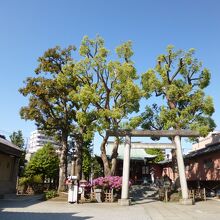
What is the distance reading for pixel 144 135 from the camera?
1886 cm

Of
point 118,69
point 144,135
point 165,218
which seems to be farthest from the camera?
point 118,69

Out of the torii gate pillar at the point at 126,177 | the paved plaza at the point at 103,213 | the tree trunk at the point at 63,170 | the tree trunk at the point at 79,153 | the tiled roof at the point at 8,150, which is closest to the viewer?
the paved plaza at the point at 103,213

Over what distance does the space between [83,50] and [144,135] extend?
846 centimetres

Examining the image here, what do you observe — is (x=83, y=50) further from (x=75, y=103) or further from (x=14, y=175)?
(x=14, y=175)

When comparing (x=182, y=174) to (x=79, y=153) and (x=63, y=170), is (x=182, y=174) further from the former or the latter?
(x=63, y=170)

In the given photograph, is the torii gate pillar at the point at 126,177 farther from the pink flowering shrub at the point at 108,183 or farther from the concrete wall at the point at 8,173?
the concrete wall at the point at 8,173

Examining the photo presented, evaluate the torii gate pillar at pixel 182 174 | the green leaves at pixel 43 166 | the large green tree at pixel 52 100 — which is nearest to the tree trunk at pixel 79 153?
the large green tree at pixel 52 100

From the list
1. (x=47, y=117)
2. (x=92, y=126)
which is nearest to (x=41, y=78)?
(x=47, y=117)

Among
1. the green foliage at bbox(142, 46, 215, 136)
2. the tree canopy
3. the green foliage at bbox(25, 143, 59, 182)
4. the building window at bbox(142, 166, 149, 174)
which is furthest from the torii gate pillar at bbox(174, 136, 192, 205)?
the tree canopy

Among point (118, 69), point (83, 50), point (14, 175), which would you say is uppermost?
point (83, 50)

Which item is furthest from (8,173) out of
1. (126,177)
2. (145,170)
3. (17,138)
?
(17,138)

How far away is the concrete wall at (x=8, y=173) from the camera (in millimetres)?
22031

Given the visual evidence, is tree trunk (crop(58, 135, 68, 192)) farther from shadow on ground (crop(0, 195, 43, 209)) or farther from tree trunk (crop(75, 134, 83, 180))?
shadow on ground (crop(0, 195, 43, 209))

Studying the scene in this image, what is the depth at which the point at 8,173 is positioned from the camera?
23484 mm
